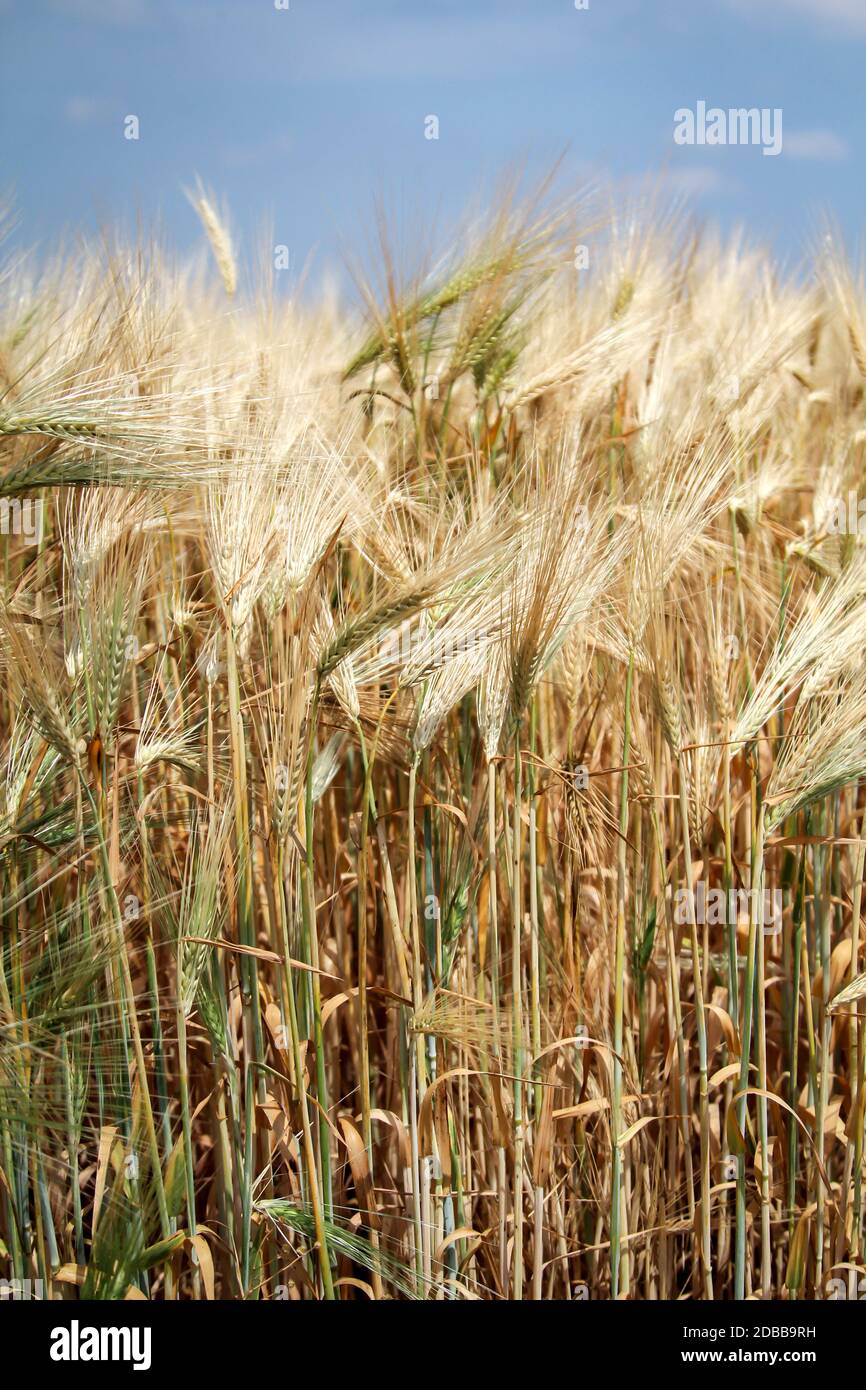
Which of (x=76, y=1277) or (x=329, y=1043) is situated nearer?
(x=76, y=1277)

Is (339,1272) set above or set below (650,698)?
below

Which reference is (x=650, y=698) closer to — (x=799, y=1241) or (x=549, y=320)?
(x=799, y=1241)

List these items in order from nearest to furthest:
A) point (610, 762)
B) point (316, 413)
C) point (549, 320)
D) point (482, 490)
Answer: point (482, 490)
point (316, 413)
point (610, 762)
point (549, 320)

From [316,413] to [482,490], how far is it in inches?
12.6

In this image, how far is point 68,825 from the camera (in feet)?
4.18

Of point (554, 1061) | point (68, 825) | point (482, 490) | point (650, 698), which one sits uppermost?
point (482, 490)

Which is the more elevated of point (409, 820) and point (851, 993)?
point (409, 820)

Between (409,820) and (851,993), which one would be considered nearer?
(409,820)

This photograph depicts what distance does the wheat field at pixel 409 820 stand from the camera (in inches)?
46.8

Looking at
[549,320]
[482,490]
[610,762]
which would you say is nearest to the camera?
[482,490]

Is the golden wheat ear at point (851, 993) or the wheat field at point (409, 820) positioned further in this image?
the golden wheat ear at point (851, 993)

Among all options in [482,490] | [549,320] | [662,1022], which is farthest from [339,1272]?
[549,320]

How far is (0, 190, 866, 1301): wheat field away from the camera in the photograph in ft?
3.90

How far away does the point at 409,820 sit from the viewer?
1.15m
